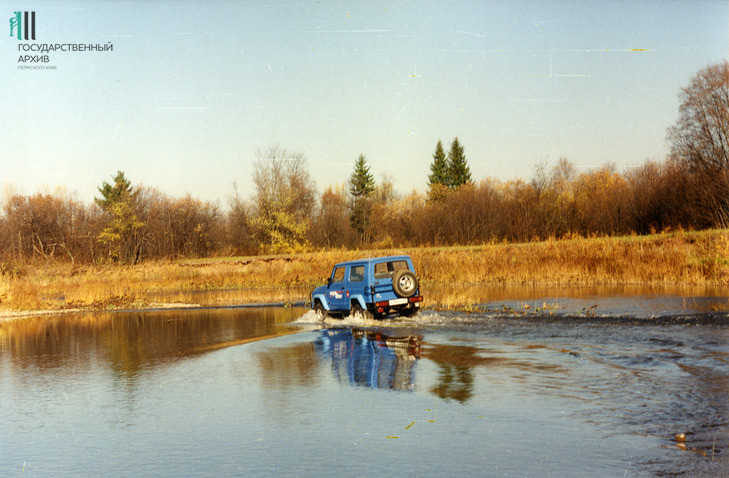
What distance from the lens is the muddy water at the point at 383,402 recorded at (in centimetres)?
720

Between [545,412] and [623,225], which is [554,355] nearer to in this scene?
[545,412]

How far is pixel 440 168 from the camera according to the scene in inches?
4486

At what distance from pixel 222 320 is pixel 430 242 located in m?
42.2

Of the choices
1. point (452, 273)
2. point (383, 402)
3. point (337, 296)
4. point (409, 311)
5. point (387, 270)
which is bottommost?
point (383, 402)

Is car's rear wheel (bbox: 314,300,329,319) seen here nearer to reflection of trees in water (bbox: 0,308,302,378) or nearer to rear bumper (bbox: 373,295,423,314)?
reflection of trees in water (bbox: 0,308,302,378)

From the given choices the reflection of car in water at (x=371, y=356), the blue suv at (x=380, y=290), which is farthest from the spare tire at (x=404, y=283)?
the reflection of car in water at (x=371, y=356)

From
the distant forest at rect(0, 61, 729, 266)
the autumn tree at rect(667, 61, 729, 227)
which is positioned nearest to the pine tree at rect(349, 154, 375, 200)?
the distant forest at rect(0, 61, 729, 266)

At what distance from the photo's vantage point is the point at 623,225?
186 feet

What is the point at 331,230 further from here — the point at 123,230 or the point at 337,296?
the point at 337,296

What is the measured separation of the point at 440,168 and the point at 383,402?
10565 centimetres

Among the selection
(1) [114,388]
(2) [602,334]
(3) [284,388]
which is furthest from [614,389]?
(1) [114,388]

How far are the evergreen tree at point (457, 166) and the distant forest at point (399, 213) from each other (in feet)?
0.60

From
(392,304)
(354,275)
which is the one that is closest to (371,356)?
(392,304)

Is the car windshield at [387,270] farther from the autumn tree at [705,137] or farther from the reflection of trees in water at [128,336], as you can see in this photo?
the autumn tree at [705,137]
